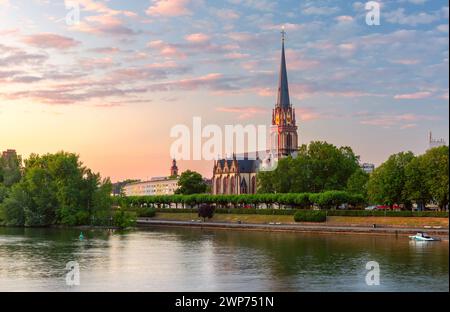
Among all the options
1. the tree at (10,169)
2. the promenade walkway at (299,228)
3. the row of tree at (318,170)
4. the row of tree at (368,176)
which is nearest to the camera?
the promenade walkway at (299,228)

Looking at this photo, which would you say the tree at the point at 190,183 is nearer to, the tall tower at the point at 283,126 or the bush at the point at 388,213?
the tall tower at the point at 283,126

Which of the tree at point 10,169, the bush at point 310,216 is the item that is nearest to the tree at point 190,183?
the tree at point 10,169

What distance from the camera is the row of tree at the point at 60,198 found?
104 m

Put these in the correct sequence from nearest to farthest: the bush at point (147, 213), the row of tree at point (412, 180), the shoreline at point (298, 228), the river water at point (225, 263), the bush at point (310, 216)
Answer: the river water at point (225, 263) < the shoreline at point (298, 228) < the row of tree at point (412, 180) < the bush at point (310, 216) < the bush at point (147, 213)

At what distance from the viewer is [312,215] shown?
10112 cm

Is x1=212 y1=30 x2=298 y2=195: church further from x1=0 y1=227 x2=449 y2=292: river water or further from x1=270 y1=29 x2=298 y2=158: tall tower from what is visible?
x1=0 y1=227 x2=449 y2=292: river water

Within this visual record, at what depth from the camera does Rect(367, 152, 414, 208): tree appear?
313 ft

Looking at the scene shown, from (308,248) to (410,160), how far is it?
36.6m

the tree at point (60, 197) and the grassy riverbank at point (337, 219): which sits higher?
the tree at point (60, 197)

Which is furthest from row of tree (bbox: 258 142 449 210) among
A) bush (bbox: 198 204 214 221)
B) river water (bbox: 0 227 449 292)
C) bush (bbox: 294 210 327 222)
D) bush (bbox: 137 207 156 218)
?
bush (bbox: 137 207 156 218)

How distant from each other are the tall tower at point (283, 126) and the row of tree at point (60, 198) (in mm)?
78806
